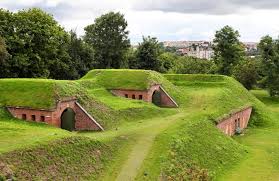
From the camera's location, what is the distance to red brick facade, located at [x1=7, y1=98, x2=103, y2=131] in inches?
942

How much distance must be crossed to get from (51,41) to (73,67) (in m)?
5.92

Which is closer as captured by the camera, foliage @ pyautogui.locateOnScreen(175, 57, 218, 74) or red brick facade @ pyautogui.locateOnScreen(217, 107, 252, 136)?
red brick facade @ pyautogui.locateOnScreen(217, 107, 252, 136)

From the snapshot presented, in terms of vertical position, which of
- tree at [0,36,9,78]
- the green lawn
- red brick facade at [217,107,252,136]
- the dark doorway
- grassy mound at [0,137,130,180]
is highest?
tree at [0,36,9,78]

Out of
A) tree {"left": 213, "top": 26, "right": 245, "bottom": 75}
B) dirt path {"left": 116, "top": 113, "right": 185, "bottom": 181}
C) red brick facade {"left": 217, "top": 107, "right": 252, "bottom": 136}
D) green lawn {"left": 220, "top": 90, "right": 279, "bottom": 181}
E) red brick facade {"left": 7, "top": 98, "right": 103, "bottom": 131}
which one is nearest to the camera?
dirt path {"left": 116, "top": 113, "right": 185, "bottom": 181}

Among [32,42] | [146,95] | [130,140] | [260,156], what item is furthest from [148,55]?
[130,140]

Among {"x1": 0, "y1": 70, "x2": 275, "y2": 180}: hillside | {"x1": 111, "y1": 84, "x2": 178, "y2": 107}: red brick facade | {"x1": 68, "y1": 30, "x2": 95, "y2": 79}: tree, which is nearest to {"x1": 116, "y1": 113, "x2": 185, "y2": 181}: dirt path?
{"x1": 0, "y1": 70, "x2": 275, "y2": 180}: hillside

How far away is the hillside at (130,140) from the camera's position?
57.7 ft

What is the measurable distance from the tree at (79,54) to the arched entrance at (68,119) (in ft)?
78.4

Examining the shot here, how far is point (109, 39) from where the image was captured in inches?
2164

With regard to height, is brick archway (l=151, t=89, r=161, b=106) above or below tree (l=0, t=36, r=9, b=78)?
below

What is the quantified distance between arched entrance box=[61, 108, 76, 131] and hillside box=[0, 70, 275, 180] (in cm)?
99

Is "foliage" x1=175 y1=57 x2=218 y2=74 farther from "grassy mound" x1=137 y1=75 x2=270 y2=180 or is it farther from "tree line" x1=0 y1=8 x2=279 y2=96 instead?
"grassy mound" x1=137 y1=75 x2=270 y2=180

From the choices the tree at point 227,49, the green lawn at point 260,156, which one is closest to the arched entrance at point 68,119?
the green lawn at point 260,156

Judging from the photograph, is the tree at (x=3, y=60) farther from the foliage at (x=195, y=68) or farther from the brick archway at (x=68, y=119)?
the foliage at (x=195, y=68)
